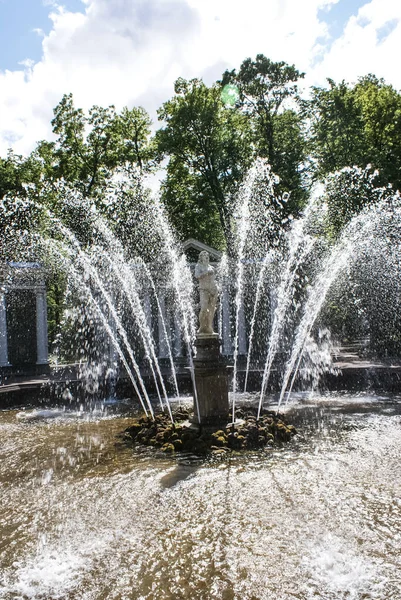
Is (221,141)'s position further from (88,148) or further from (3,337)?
(3,337)

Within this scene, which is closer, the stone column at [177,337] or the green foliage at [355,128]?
the green foliage at [355,128]

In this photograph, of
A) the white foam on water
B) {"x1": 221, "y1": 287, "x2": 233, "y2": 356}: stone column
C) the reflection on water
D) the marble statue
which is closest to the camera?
the white foam on water

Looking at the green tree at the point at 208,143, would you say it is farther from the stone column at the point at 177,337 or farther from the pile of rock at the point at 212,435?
the pile of rock at the point at 212,435

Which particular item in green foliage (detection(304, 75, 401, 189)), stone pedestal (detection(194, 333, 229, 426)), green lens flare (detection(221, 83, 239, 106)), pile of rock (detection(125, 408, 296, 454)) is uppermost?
green lens flare (detection(221, 83, 239, 106))

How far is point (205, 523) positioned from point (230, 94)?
1057 inches

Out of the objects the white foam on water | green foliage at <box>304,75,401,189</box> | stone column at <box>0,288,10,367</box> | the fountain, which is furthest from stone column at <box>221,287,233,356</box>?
the white foam on water

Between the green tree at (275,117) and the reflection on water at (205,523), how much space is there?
20.8 meters

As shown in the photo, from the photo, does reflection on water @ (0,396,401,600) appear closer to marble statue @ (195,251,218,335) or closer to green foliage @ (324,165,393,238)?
marble statue @ (195,251,218,335)

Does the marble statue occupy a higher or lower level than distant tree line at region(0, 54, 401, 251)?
lower

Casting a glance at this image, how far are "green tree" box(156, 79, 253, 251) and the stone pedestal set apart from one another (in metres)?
18.8

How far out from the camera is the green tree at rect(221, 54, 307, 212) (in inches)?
1035

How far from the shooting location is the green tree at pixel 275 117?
86.3 feet

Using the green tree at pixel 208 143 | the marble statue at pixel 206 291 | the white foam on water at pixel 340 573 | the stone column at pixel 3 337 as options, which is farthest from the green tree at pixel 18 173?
the white foam on water at pixel 340 573

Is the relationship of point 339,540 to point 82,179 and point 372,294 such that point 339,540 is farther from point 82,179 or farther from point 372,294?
point 82,179
